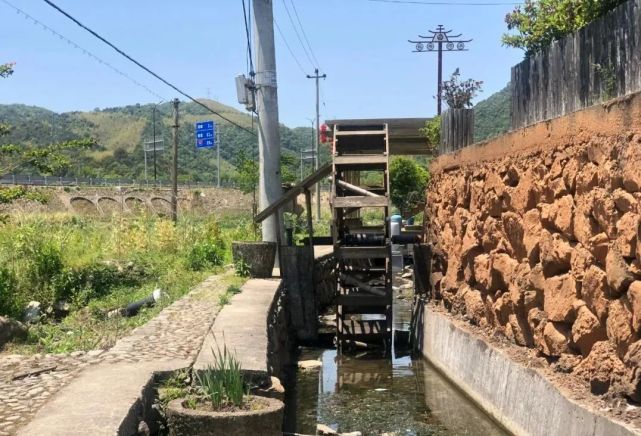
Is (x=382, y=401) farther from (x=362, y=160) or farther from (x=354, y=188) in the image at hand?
(x=362, y=160)

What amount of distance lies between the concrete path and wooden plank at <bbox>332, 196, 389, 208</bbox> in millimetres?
4218

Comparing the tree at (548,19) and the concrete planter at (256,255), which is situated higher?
the tree at (548,19)

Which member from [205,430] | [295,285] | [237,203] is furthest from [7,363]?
[237,203]

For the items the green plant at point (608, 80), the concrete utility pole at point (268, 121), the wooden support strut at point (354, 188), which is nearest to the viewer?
the green plant at point (608, 80)

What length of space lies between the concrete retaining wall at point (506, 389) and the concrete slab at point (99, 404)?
2862mm

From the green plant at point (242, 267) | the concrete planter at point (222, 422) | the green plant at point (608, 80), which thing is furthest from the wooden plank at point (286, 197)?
the concrete planter at point (222, 422)

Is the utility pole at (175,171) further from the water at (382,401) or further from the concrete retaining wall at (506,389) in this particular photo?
the concrete retaining wall at (506,389)

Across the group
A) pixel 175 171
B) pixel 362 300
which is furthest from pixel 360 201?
pixel 175 171

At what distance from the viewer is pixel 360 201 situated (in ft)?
37.0

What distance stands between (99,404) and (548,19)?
6.44 meters

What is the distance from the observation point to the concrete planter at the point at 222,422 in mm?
4215

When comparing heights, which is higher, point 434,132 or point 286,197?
point 434,132

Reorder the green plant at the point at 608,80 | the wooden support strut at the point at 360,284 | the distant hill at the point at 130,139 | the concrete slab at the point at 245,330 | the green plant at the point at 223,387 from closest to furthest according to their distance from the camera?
the green plant at the point at 223,387
the green plant at the point at 608,80
the concrete slab at the point at 245,330
the wooden support strut at the point at 360,284
the distant hill at the point at 130,139

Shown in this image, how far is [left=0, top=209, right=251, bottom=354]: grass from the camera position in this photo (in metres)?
7.80
